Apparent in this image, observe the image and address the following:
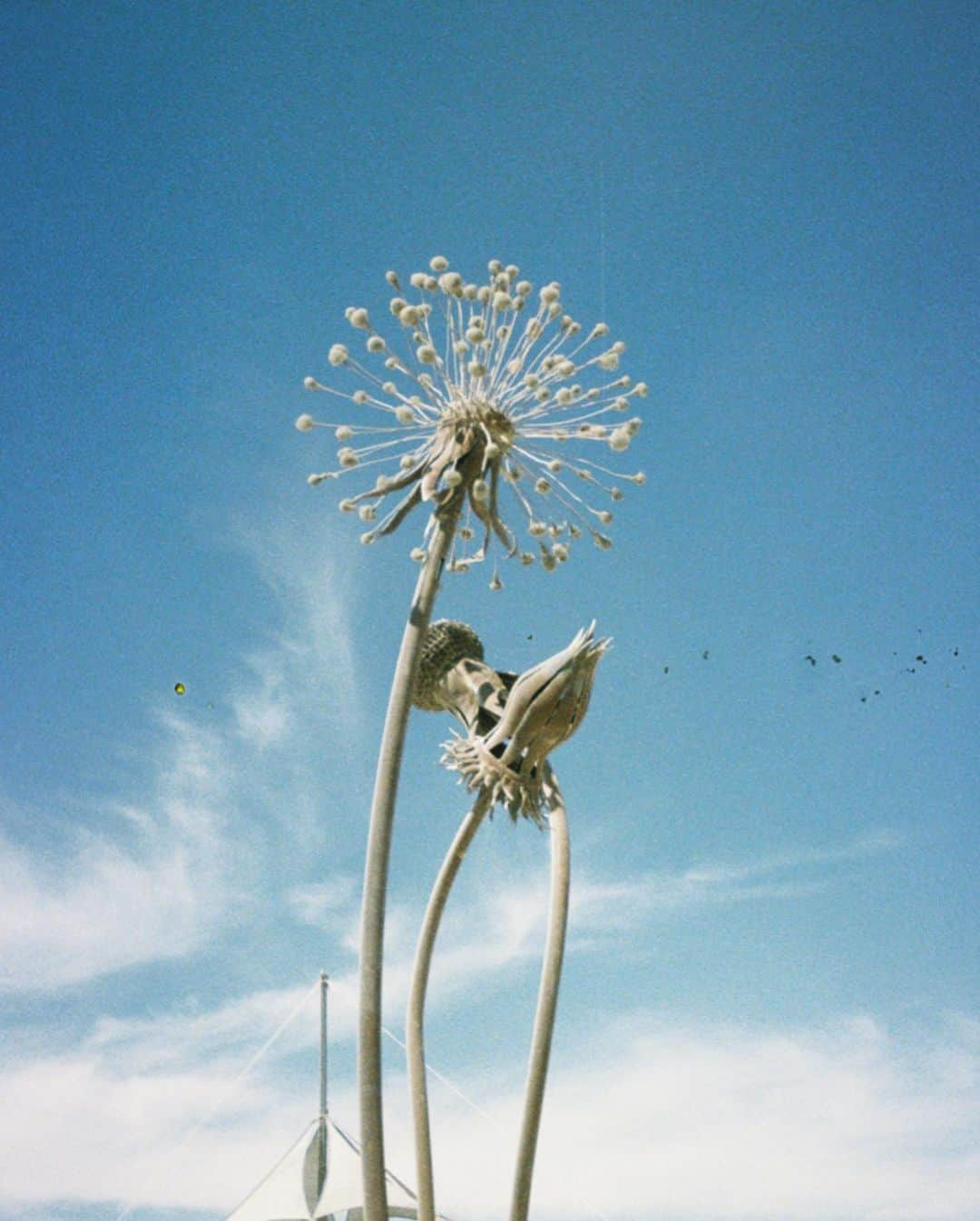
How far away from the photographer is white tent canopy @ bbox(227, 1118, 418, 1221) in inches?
793

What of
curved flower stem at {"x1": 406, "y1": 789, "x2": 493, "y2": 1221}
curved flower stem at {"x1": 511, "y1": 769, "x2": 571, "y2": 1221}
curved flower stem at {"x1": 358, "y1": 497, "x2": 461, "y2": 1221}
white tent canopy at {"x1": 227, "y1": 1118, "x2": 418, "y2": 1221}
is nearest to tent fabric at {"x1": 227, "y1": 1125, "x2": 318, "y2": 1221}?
white tent canopy at {"x1": 227, "y1": 1118, "x2": 418, "y2": 1221}

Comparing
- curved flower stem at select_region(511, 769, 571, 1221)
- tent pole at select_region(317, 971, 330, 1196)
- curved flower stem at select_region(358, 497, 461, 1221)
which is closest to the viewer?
curved flower stem at select_region(358, 497, 461, 1221)

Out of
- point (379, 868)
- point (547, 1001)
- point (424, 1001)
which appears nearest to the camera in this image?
point (379, 868)

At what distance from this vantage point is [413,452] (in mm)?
9305

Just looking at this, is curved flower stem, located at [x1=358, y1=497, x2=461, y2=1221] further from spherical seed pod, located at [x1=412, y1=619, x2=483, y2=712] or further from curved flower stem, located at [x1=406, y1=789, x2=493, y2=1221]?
spherical seed pod, located at [x1=412, y1=619, x2=483, y2=712]

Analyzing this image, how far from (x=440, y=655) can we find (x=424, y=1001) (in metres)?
3.28

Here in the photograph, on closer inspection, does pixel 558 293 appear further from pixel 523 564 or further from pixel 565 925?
pixel 565 925

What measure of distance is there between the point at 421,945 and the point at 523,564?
3354 millimetres

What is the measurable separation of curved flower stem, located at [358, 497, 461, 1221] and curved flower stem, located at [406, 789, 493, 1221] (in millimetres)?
1259

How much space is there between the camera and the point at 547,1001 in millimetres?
9281

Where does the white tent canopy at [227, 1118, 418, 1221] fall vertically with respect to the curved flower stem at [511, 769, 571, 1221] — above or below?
above

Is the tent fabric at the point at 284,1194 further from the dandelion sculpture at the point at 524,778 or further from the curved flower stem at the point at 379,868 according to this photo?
the curved flower stem at the point at 379,868

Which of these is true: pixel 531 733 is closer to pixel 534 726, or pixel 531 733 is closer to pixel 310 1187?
pixel 534 726

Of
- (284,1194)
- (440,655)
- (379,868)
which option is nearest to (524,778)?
(440,655)
